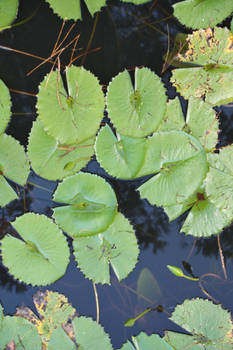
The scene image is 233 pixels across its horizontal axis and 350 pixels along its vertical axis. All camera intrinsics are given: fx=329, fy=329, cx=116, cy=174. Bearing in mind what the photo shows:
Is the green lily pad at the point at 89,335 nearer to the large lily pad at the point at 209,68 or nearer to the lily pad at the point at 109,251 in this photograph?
the lily pad at the point at 109,251

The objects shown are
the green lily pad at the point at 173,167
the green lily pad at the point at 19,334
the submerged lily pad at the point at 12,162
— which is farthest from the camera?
the green lily pad at the point at 19,334

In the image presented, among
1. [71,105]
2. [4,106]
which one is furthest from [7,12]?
[71,105]

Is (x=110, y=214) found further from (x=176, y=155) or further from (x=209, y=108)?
(x=209, y=108)

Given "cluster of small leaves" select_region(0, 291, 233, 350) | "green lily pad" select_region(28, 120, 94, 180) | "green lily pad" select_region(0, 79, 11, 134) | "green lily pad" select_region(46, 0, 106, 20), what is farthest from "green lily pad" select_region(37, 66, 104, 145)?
"cluster of small leaves" select_region(0, 291, 233, 350)

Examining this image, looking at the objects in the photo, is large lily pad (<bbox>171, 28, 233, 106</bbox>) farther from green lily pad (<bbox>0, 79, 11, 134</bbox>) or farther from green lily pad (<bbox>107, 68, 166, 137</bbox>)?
green lily pad (<bbox>0, 79, 11, 134</bbox>)

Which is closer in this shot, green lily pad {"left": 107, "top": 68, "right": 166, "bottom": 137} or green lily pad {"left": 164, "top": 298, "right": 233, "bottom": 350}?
green lily pad {"left": 107, "top": 68, "right": 166, "bottom": 137}

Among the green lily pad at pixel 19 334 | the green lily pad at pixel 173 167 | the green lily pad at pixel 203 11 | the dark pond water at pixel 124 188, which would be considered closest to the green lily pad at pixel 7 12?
the dark pond water at pixel 124 188
